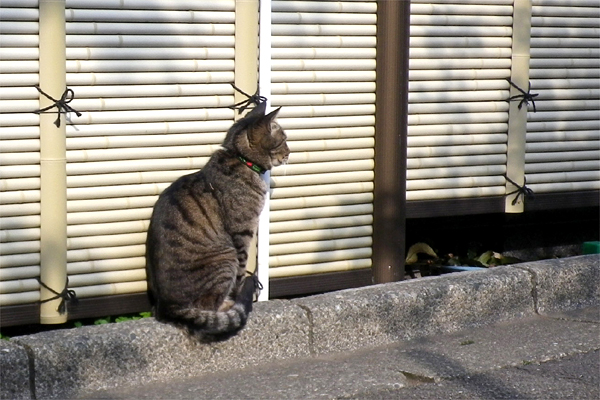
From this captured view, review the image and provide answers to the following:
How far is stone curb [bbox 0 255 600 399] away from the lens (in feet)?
14.9

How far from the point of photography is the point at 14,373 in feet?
14.4

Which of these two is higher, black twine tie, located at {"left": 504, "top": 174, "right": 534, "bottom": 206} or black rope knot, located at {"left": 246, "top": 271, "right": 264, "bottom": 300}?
black twine tie, located at {"left": 504, "top": 174, "right": 534, "bottom": 206}

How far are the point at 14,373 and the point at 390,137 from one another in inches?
110

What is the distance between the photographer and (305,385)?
4836 millimetres

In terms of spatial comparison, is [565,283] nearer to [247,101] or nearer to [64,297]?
[247,101]

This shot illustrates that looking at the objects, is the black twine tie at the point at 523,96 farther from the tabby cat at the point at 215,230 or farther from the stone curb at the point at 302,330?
the tabby cat at the point at 215,230

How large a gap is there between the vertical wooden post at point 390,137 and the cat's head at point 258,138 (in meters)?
0.86

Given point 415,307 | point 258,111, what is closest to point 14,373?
point 258,111

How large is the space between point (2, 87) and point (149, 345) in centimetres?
147

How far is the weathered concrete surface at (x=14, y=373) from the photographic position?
14.3 ft

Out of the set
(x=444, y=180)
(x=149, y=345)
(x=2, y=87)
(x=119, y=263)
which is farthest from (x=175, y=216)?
(x=444, y=180)

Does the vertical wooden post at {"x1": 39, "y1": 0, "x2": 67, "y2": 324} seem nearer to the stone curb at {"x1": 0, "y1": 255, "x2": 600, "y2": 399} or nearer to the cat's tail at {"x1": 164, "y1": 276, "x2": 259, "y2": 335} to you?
the stone curb at {"x1": 0, "y1": 255, "x2": 600, "y2": 399}

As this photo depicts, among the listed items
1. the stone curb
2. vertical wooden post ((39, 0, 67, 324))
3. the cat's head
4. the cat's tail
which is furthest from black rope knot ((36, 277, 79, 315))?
the cat's head

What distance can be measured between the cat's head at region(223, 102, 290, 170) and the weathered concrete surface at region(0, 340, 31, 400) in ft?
5.41
